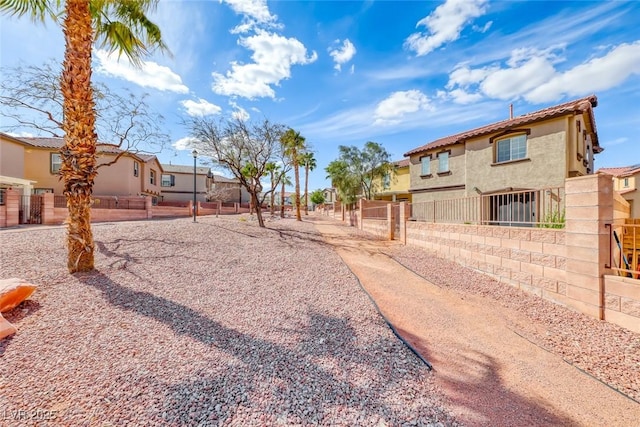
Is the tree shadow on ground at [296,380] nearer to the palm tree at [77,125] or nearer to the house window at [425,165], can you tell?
the palm tree at [77,125]

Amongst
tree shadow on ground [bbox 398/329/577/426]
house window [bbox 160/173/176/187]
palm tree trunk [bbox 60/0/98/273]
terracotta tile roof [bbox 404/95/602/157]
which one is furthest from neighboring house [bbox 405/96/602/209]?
house window [bbox 160/173/176/187]

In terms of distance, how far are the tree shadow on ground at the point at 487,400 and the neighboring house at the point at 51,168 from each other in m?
21.5

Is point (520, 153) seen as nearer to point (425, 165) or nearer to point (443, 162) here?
point (443, 162)

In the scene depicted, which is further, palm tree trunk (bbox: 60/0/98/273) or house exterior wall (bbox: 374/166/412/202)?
house exterior wall (bbox: 374/166/412/202)

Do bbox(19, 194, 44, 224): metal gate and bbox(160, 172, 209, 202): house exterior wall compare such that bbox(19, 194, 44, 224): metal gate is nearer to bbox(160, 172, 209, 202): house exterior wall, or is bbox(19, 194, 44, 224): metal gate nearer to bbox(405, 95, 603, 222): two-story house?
bbox(405, 95, 603, 222): two-story house

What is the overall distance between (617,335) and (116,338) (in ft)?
26.8

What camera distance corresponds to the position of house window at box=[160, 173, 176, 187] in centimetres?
3741

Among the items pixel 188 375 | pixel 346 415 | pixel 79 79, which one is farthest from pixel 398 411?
pixel 79 79

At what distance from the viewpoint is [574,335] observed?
14.2 feet

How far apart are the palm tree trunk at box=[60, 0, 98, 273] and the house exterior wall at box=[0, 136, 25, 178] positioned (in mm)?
20480

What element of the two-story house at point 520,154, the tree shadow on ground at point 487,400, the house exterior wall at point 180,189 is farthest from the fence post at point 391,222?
the house exterior wall at point 180,189

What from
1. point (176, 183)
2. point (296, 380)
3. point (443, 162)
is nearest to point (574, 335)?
point (296, 380)

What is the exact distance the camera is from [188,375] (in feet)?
9.74

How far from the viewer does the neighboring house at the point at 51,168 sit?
18.3 meters
